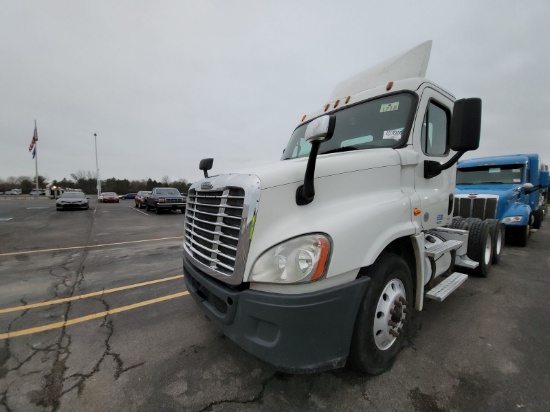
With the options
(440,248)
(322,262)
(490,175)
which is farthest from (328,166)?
(490,175)

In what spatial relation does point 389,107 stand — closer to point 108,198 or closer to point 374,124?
point 374,124

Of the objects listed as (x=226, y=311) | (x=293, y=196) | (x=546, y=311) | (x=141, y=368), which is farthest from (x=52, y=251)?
(x=546, y=311)

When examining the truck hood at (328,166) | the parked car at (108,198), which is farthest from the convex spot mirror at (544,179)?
the parked car at (108,198)

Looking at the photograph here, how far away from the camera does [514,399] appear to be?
2.08m

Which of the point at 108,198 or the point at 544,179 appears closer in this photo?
the point at 544,179

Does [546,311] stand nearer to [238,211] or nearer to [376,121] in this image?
[376,121]

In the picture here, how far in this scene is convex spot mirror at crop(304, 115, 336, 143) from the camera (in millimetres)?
1761

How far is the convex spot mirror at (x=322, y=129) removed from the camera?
5.78 feet

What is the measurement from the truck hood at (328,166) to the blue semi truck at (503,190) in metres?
5.85

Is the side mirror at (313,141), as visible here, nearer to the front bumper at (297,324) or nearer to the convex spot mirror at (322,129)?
the convex spot mirror at (322,129)

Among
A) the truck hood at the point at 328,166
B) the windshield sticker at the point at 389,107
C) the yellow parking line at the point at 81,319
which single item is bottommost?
the yellow parking line at the point at 81,319

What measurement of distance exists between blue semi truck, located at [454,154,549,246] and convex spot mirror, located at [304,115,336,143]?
22.8 feet

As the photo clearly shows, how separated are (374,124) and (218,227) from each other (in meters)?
2.00

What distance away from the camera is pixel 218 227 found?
2217 millimetres
